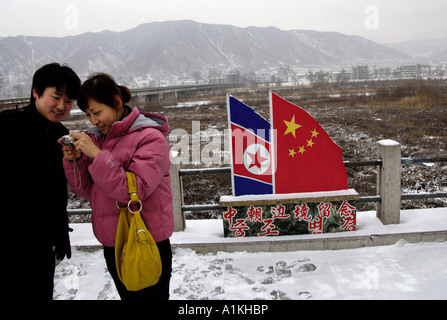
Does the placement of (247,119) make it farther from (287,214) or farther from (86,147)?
(86,147)

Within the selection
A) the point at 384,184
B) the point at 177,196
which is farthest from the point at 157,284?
the point at 384,184

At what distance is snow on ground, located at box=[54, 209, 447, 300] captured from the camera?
10.00ft

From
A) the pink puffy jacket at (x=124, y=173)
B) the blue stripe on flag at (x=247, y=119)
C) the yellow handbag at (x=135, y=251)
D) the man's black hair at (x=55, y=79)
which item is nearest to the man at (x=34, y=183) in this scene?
the man's black hair at (x=55, y=79)

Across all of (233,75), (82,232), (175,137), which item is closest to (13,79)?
(233,75)

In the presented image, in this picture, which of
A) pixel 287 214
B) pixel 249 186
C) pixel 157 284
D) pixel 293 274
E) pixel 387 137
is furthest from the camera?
pixel 387 137

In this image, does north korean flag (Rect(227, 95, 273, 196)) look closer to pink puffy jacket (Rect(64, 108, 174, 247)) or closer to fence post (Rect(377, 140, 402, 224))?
fence post (Rect(377, 140, 402, 224))

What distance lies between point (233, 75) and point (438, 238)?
144m

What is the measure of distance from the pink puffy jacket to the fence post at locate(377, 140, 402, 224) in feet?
10.2

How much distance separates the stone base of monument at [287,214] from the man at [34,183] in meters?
2.32

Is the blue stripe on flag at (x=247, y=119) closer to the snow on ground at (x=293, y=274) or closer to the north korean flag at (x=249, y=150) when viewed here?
the north korean flag at (x=249, y=150)

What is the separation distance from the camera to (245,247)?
3932mm

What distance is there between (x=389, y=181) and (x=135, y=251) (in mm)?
3434

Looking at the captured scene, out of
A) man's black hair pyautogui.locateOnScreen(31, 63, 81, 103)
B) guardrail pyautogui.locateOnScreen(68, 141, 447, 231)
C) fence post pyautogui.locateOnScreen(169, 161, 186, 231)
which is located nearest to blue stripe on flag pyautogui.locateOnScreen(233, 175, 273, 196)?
guardrail pyautogui.locateOnScreen(68, 141, 447, 231)

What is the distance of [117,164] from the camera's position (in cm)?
167
